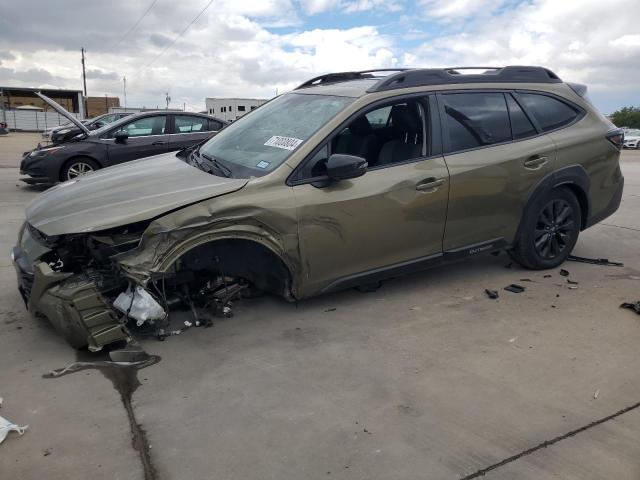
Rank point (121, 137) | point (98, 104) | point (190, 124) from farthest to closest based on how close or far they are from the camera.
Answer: point (98, 104)
point (190, 124)
point (121, 137)

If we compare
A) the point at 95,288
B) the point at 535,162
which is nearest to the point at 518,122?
the point at 535,162

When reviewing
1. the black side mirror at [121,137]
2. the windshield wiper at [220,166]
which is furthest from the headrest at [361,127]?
the black side mirror at [121,137]

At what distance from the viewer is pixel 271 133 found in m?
4.36

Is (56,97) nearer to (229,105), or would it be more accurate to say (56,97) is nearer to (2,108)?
(2,108)

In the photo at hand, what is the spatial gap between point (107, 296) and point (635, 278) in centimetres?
470

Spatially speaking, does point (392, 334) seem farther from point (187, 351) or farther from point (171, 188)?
point (171, 188)

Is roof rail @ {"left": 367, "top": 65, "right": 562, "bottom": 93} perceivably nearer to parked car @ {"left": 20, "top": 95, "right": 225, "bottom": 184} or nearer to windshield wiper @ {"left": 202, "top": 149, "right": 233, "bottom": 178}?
windshield wiper @ {"left": 202, "top": 149, "right": 233, "bottom": 178}

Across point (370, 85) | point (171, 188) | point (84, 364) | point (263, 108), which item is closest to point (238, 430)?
point (84, 364)

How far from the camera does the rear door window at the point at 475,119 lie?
4.50m

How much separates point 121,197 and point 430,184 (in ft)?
7.50

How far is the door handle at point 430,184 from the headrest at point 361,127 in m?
0.64

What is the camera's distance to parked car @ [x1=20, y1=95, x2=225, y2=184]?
9688 millimetres

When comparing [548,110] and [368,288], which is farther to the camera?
[548,110]

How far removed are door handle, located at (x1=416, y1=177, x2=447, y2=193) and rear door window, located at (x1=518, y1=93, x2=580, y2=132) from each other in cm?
135
